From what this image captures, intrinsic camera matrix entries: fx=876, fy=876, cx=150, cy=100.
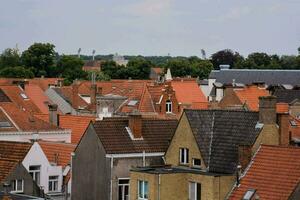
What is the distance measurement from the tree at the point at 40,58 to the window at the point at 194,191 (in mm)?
137823

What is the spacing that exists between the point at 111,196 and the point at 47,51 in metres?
139

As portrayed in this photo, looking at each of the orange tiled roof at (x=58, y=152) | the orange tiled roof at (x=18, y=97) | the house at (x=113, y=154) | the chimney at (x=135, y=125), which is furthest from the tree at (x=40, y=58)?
the chimney at (x=135, y=125)

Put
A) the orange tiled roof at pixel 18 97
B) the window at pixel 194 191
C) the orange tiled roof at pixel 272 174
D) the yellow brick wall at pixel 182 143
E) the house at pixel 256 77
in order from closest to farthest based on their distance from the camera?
the orange tiled roof at pixel 272 174 → the window at pixel 194 191 → the yellow brick wall at pixel 182 143 → the orange tiled roof at pixel 18 97 → the house at pixel 256 77

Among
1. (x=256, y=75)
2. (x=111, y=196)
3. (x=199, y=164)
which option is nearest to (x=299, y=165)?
(x=199, y=164)

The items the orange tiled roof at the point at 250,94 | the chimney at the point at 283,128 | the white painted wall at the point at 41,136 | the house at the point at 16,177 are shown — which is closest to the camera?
the chimney at the point at 283,128

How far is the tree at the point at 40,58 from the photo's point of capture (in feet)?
604

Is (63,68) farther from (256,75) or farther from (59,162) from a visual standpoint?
(59,162)

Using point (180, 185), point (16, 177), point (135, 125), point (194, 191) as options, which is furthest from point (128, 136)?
point (16, 177)

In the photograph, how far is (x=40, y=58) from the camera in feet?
614

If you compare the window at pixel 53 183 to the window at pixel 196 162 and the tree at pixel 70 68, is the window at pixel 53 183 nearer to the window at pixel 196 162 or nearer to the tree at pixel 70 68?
the window at pixel 196 162

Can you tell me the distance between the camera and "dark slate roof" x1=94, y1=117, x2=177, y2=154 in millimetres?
50312

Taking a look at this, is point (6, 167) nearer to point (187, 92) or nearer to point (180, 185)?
point (180, 185)

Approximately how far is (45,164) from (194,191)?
10.9 metres

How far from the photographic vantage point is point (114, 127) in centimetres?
5141
